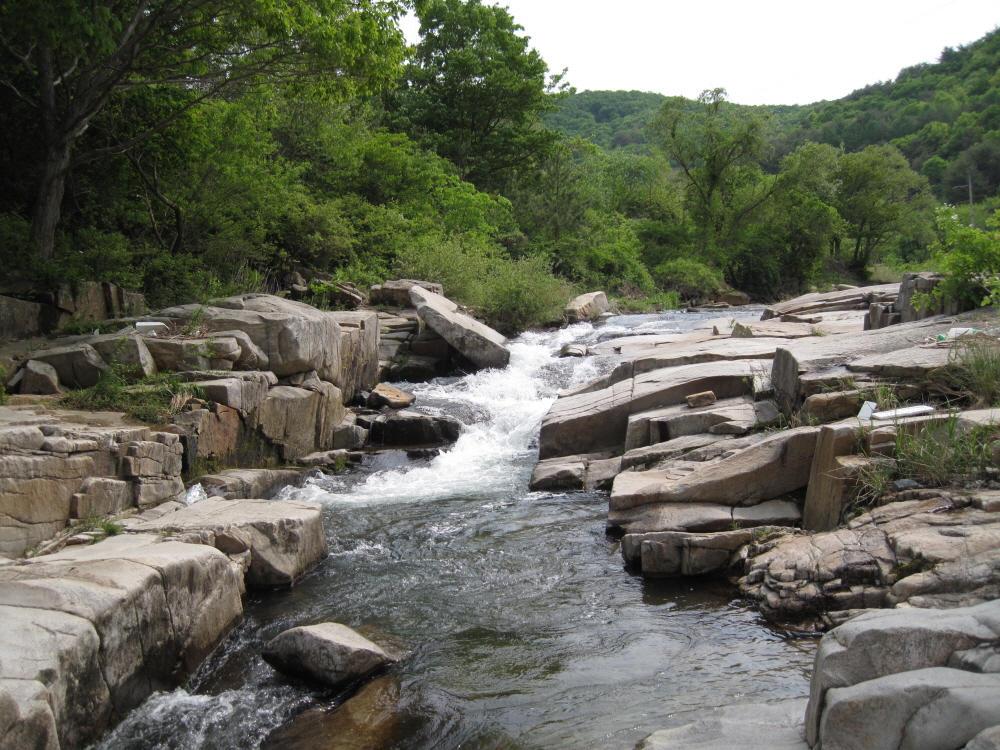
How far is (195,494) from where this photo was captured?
6.85 metres

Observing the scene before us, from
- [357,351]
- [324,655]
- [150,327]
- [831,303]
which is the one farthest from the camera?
[831,303]

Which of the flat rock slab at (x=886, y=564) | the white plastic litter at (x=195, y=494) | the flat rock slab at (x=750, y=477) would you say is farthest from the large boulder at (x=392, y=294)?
the flat rock slab at (x=886, y=564)

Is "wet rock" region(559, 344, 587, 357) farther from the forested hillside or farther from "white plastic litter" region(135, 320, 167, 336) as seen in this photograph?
the forested hillside

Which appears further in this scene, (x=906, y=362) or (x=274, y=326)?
(x=274, y=326)

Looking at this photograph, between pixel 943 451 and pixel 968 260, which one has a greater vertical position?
pixel 968 260

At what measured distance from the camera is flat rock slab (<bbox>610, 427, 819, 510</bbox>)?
5938mm

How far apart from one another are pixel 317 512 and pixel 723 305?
1026 inches

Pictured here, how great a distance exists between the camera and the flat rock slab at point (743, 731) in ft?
9.08

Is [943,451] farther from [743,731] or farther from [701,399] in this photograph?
[701,399]

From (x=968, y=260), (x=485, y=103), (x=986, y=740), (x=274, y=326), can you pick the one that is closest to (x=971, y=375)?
(x=968, y=260)

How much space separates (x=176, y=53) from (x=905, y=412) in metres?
11.3

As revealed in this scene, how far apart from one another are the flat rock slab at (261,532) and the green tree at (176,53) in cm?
613

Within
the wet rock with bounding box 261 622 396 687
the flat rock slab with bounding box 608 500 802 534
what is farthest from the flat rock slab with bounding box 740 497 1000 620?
the wet rock with bounding box 261 622 396 687

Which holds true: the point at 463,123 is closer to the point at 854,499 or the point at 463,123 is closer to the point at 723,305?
the point at 723,305
